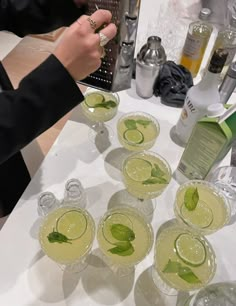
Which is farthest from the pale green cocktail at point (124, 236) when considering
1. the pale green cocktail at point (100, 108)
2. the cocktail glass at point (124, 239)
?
the pale green cocktail at point (100, 108)

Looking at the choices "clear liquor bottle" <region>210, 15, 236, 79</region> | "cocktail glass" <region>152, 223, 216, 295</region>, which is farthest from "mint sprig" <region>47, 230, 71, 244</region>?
"clear liquor bottle" <region>210, 15, 236, 79</region>

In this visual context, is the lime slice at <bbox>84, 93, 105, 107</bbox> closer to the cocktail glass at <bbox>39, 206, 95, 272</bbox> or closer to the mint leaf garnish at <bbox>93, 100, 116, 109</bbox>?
the mint leaf garnish at <bbox>93, 100, 116, 109</bbox>

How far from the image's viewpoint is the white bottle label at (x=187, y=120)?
76 centimetres

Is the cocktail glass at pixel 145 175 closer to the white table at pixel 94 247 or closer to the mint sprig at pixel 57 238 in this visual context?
the white table at pixel 94 247

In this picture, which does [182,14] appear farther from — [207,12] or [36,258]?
[36,258]

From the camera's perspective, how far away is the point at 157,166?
2.45 feet

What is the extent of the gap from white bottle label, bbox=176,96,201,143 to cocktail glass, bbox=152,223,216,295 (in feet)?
0.98

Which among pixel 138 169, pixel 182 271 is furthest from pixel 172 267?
pixel 138 169

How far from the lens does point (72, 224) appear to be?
629 mm

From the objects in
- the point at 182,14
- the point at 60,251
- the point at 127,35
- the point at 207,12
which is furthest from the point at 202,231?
the point at 182,14

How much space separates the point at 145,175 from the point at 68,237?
0.80ft

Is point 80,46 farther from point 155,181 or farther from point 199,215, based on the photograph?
point 199,215

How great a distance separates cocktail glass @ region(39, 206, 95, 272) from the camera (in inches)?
23.0

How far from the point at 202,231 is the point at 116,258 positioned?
0.66 feet
